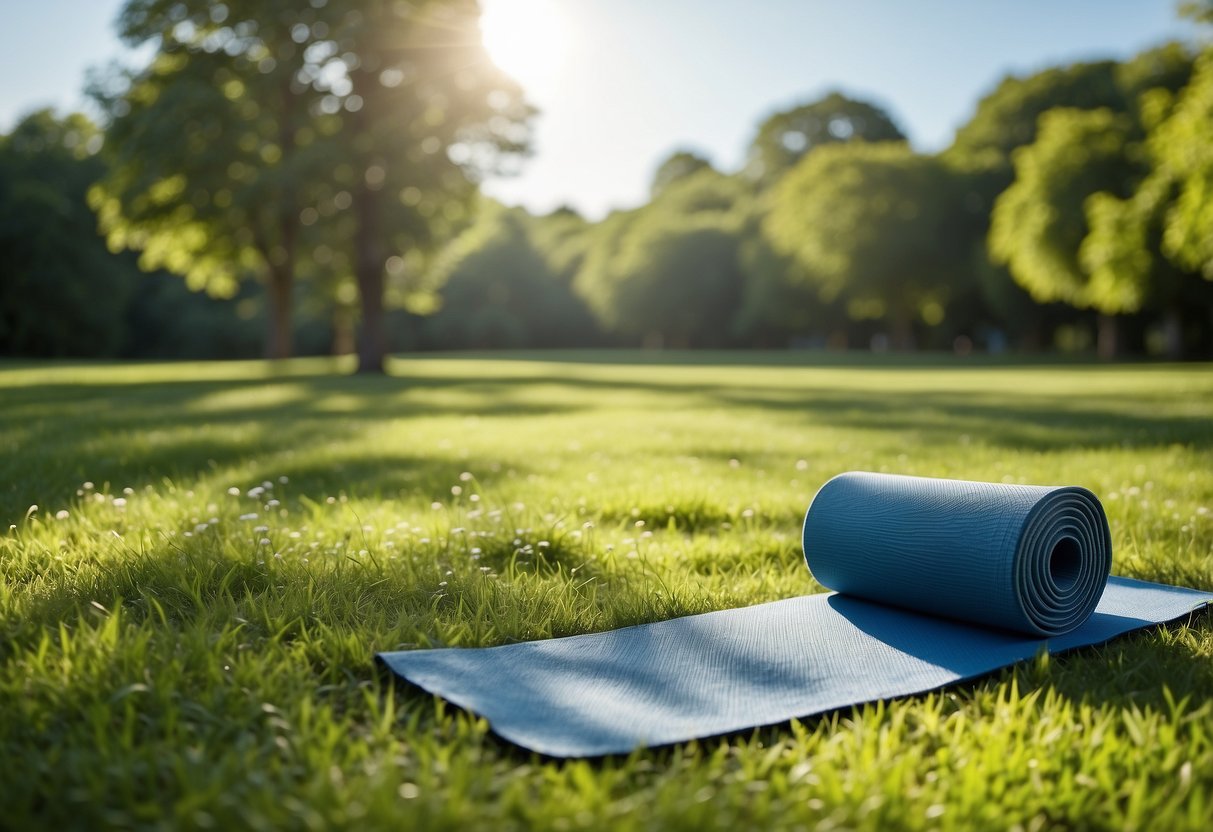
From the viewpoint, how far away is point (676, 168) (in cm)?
8925

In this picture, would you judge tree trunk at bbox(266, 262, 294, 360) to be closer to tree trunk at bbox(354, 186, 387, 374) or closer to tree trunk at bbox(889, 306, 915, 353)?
tree trunk at bbox(354, 186, 387, 374)

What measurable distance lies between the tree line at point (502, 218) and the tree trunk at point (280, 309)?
13 cm

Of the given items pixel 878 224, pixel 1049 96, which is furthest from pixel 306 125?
pixel 1049 96

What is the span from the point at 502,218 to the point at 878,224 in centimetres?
3899

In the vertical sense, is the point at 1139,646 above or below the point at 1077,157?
below

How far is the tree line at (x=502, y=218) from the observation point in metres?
22.1

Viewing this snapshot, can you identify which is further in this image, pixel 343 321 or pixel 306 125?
pixel 343 321

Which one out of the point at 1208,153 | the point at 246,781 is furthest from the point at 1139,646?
the point at 1208,153

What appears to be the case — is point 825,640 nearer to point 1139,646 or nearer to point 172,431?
point 1139,646

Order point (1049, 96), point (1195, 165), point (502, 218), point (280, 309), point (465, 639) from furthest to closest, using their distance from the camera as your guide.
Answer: point (502, 218), point (1049, 96), point (280, 309), point (1195, 165), point (465, 639)

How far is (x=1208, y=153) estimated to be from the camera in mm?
19484

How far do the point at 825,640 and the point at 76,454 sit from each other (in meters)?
6.80

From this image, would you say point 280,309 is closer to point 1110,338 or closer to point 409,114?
point 409,114

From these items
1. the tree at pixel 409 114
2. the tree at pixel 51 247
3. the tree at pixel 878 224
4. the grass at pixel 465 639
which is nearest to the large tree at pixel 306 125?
the tree at pixel 409 114
